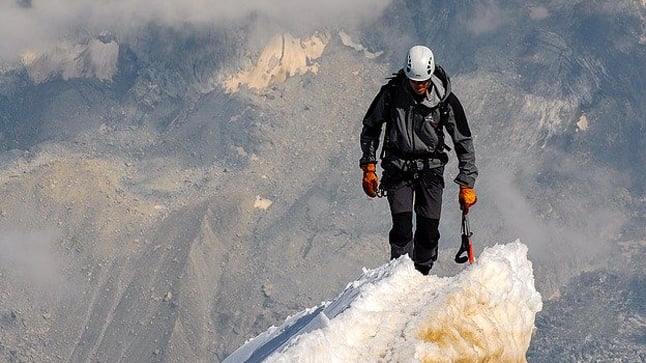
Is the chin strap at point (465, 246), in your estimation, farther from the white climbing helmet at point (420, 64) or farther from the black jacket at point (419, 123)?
the white climbing helmet at point (420, 64)

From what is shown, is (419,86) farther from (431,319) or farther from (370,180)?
(431,319)

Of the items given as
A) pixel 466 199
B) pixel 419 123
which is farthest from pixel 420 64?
pixel 466 199

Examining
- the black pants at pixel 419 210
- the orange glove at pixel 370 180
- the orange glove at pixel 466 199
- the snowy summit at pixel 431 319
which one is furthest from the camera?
the orange glove at pixel 370 180

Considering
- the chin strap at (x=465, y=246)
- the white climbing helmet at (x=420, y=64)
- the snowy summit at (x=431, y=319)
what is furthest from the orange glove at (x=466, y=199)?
the snowy summit at (x=431, y=319)

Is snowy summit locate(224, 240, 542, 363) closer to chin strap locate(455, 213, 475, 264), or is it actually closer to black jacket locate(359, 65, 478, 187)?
chin strap locate(455, 213, 475, 264)

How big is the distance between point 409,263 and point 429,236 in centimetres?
474

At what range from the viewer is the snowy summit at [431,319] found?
1062 centimetres

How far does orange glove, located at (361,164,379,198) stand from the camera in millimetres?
17984

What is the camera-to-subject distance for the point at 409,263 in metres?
13.0

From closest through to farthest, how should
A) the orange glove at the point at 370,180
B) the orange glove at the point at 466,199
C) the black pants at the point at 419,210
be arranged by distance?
the orange glove at the point at 466,199, the black pants at the point at 419,210, the orange glove at the point at 370,180

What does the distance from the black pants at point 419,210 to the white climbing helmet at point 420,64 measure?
196 centimetres

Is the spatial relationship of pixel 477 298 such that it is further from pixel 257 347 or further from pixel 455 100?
pixel 455 100

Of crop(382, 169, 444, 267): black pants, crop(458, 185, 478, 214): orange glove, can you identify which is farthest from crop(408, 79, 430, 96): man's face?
crop(458, 185, 478, 214): orange glove

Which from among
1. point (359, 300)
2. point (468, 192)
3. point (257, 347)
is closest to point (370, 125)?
point (468, 192)
